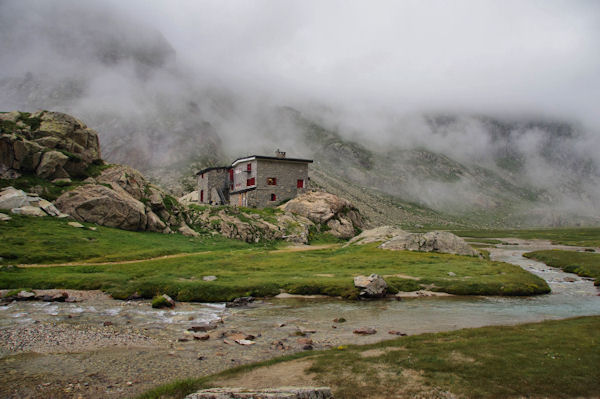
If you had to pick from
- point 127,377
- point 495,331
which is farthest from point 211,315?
point 495,331

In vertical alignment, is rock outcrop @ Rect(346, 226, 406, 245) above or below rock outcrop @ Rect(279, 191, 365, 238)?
below

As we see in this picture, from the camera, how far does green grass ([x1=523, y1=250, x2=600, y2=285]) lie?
53.6 meters

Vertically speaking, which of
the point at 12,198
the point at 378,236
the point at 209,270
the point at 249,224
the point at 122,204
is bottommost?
the point at 209,270

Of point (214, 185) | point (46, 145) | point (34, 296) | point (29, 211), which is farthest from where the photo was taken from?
point (214, 185)

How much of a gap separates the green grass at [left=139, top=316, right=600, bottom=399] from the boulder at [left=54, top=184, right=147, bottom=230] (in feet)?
162

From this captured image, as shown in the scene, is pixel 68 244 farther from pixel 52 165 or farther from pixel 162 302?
pixel 162 302

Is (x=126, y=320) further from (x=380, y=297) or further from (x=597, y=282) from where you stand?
(x=597, y=282)

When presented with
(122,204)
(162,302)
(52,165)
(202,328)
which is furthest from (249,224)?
(202,328)

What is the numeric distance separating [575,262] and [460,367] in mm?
64300

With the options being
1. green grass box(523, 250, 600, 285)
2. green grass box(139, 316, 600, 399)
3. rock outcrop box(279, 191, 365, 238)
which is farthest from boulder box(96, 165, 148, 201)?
green grass box(523, 250, 600, 285)

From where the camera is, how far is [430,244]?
203ft

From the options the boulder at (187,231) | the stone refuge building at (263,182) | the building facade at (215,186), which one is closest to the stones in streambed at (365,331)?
the boulder at (187,231)

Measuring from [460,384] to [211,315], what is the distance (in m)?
18.0

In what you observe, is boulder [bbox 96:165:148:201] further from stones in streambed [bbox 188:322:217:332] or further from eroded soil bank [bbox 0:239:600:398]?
stones in streambed [bbox 188:322:217:332]
